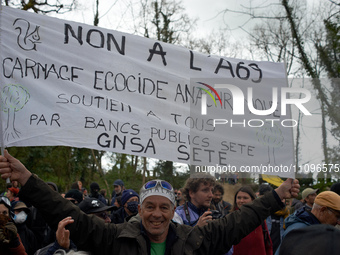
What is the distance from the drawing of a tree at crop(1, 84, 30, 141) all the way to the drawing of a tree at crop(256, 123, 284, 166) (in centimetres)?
266

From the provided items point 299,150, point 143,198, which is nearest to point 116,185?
point 299,150

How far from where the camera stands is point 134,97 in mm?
4254

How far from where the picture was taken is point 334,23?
15102mm

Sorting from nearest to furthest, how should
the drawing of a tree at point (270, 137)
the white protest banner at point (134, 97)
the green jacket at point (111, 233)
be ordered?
the green jacket at point (111, 233) → the white protest banner at point (134, 97) → the drawing of a tree at point (270, 137)

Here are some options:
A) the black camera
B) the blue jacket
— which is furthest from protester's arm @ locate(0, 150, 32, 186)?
the blue jacket

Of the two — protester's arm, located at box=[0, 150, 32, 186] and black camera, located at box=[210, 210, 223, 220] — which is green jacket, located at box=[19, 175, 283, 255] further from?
black camera, located at box=[210, 210, 223, 220]

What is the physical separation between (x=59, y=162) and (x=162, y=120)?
13585 mm

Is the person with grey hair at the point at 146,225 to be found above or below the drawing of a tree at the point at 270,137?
below

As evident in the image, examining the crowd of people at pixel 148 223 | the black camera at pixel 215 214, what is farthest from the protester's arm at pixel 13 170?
the black camera at pixel 215 214

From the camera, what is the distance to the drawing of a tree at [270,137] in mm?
4637

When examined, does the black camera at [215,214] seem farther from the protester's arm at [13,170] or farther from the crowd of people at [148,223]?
the protester's arm at [13,170]

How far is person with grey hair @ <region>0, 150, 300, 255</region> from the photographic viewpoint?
262 cm

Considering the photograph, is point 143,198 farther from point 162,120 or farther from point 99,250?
point 162,120

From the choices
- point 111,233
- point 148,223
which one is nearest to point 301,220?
point 148,223
